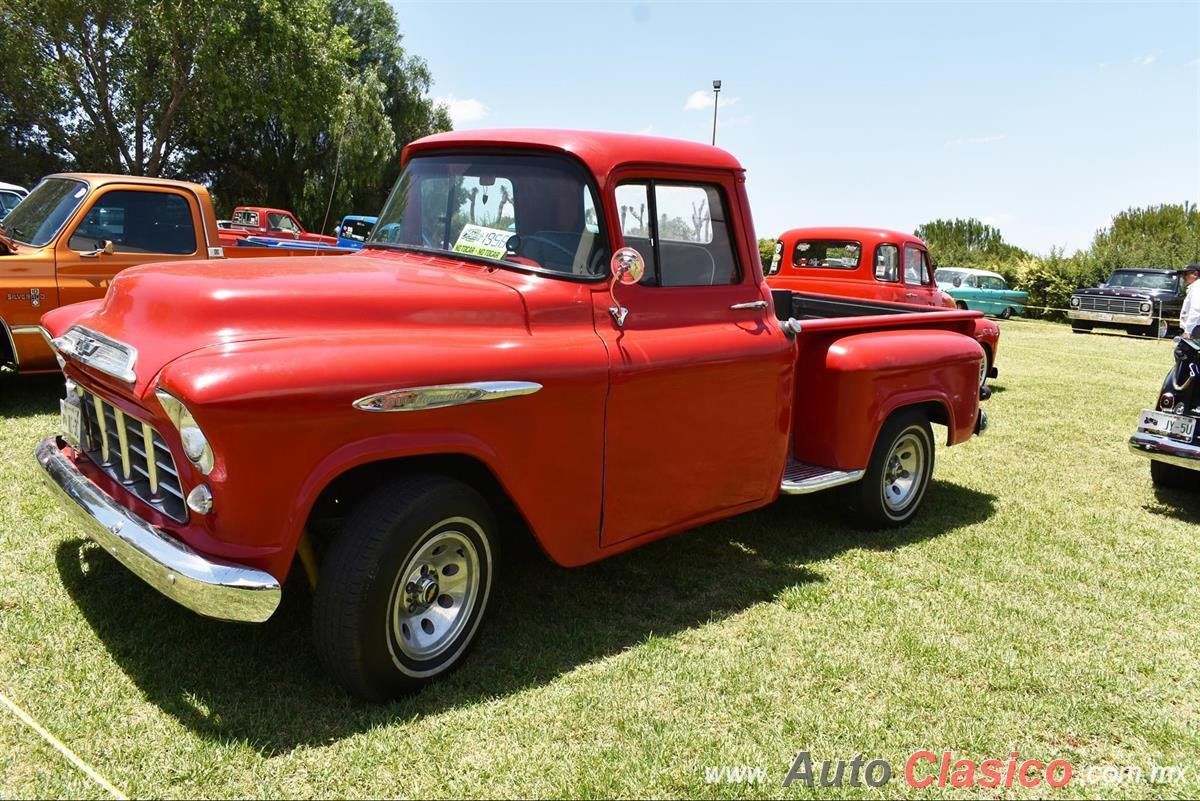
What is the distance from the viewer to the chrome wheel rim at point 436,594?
305 centimetres

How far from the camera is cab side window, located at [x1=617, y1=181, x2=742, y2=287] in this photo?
3.85 m

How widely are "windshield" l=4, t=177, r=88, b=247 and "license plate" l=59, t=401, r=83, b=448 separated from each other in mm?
4009

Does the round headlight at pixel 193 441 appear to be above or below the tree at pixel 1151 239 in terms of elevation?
below

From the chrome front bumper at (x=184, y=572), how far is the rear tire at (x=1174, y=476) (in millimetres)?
6569

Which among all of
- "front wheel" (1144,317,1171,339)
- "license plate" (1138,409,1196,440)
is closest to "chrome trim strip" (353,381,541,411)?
"license plate" (1138,409,1196,440)

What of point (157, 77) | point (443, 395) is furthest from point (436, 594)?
point (157, 77)

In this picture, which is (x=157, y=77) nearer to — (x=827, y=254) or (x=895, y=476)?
(x=827, y=254)

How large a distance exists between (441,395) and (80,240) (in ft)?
17.8

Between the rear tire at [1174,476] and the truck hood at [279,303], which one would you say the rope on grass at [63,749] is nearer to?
the truck hood at [279,303]

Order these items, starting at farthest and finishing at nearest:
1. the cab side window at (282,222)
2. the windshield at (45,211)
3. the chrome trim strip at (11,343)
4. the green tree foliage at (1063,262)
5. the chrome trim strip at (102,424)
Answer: the green tree foliage at (1063,262), the cab side window at (282,222), the windshield at (45,211), the chrome trim strip at (11,343), the chrome trim strip at (102,424)

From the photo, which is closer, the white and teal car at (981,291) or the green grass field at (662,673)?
the green grass field at (662,673)

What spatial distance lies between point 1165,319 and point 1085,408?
13.6 m

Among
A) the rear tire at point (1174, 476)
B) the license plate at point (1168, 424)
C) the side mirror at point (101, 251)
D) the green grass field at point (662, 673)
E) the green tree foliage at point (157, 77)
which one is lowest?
the green grass field at point (662, 673)

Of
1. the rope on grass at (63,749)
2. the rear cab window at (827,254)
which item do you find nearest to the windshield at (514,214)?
the rope on grass at (63,749)
